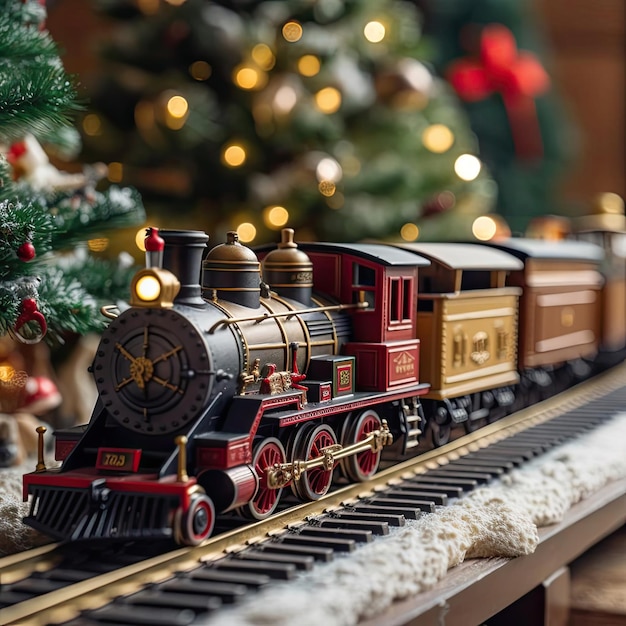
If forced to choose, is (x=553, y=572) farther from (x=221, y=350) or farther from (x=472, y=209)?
(x=472, y=209)

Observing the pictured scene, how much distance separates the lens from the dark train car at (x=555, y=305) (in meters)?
10.3

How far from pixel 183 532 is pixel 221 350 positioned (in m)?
1.26

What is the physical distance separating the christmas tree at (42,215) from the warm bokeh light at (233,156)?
3005 millimetres

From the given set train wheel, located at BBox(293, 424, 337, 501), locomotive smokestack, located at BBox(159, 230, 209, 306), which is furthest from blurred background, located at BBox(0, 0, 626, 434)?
train wheel, located at BBox(293, 424, 337, 501)

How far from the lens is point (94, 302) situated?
6871 millimetres

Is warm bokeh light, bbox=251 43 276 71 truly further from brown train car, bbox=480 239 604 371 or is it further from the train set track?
the train set track

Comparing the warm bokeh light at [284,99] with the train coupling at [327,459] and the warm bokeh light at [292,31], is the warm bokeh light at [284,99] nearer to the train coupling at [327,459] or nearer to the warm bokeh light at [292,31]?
the warm bokeh light at [292,31]

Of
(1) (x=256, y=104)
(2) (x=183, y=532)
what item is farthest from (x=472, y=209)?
(2) (x=183, y=532)

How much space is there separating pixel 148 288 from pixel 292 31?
5928 millimetres

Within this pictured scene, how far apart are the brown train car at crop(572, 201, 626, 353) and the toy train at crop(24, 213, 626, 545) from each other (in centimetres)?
456

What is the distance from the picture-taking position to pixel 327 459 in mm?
6539

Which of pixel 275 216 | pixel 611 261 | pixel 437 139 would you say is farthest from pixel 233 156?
pixel 611 261

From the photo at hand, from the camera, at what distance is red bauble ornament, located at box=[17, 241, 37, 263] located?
5715mm

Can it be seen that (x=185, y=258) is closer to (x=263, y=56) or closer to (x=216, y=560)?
(x=216, y=560)
